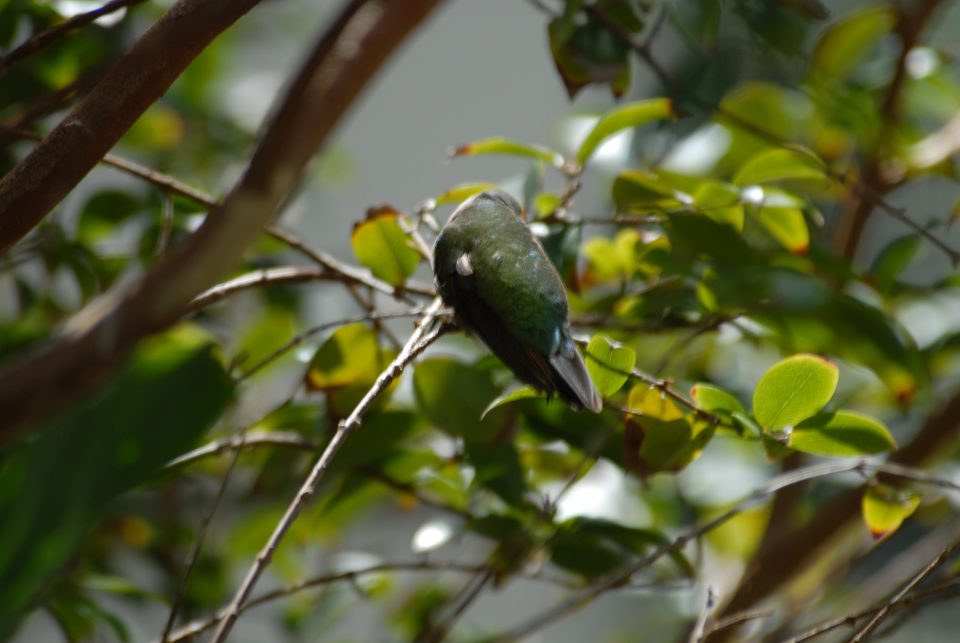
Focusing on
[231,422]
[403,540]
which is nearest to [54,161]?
[231,422]

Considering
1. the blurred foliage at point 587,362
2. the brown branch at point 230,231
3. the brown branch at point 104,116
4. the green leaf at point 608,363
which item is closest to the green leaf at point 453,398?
the blurred foliage at point 587,362

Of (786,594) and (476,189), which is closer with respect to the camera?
(476,189)

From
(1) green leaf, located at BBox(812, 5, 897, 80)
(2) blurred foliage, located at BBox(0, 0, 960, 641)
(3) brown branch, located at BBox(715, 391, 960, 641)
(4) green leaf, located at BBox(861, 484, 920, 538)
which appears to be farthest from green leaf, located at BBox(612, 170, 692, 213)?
(1) green leaf, located at BBox(812, 5, 897, 80)

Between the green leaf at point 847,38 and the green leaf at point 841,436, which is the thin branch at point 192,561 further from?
the green leaf at point 847,38

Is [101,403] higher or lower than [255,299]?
higher

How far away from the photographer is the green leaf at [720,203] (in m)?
1.02

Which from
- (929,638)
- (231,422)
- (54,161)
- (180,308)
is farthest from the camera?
(929,638)

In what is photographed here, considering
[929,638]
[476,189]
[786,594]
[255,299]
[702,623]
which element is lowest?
[929,638]

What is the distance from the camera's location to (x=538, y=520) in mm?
1020

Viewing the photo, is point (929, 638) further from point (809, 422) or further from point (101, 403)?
point (101, 403)

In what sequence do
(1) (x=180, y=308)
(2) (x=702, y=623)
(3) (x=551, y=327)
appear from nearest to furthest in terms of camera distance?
(1) (x=180, y=308) → (2) (x=702, y=623) → (3) (x=551, y=327)

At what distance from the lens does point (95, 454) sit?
0.50m

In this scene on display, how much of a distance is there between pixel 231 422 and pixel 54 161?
89 cm

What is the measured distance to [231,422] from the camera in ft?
5.01
